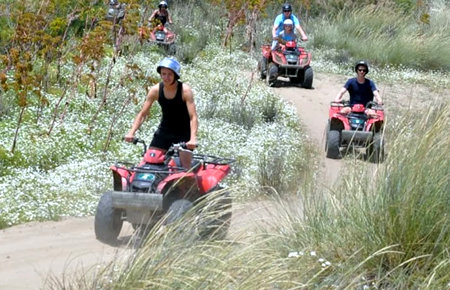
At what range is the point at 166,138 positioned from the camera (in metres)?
8.77

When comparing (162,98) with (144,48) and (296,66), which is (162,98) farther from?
(144,48)

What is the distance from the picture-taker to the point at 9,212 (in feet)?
30.2

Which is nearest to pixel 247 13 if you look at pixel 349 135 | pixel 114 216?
pixel 349 135

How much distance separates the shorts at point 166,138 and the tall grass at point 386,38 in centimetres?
1213

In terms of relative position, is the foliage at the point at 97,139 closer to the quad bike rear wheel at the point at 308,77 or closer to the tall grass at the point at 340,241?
the quad bike rear wheel at the point at 308,77

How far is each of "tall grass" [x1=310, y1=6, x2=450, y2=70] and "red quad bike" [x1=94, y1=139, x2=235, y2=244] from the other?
1250 cm

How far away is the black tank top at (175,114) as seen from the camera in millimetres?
8664

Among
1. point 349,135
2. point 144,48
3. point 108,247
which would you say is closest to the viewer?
point 108,247

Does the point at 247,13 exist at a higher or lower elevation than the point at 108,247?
higher

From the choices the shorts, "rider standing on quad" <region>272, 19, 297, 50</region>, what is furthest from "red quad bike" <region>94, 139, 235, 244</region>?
"rider standing on quad" <region>272, 19, 297, 50</region>

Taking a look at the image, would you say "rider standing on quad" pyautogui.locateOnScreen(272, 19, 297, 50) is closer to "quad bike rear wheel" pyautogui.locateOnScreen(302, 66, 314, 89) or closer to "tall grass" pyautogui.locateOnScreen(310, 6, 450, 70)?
"quad bike rear wheel" pyautogui.locateOnScreen(302, 66, 314, 89)

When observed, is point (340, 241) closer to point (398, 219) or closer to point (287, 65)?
point (398, 219)

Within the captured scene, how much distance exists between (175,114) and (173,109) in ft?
0.20

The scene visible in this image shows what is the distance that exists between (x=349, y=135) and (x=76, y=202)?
4206 millimetres
